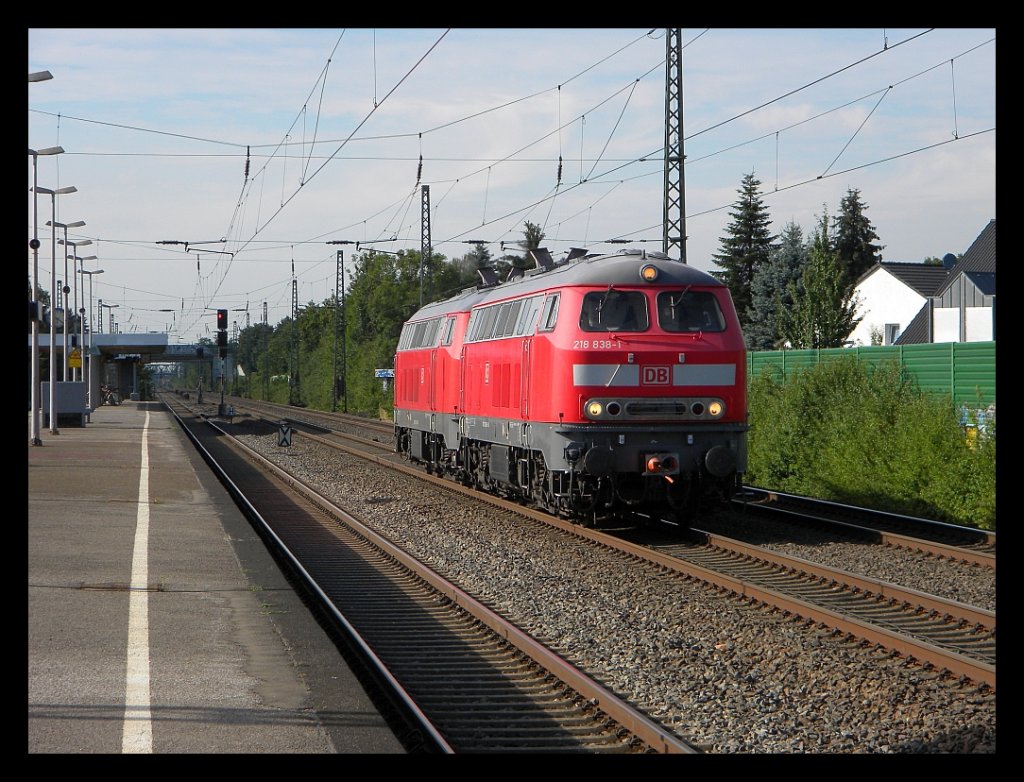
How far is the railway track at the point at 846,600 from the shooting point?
8875 millimetres

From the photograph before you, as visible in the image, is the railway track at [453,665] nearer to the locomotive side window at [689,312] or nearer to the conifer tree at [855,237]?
the locomotive side window at [689,312]

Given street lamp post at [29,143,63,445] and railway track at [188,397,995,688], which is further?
street lamp post at [29,143,63,445]

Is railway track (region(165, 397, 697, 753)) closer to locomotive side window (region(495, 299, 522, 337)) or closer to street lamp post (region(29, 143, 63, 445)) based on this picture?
locomotive side window (region(495, 299, 522, 337))

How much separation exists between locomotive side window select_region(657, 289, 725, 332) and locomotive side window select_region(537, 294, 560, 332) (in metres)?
1.35

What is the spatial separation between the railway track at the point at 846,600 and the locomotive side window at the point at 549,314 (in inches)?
109

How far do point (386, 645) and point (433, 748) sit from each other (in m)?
3.18

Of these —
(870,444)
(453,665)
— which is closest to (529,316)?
(870,444)

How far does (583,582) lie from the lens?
1239cm

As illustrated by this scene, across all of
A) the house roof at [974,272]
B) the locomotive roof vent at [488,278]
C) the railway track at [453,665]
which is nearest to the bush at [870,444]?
the locomotive roof vent at [488,278]

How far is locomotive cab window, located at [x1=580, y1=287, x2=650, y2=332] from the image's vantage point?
14.9 m

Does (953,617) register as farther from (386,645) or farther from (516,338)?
(516,338)

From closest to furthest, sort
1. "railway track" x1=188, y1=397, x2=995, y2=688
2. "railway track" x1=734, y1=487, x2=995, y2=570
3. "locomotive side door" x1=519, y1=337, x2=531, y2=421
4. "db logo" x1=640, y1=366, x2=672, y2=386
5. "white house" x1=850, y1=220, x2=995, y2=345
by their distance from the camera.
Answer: "railway track" x1=188, y1=397, x2=995, y2=688 → "railway track" x1=734, y1=487, x2=995, y2=570 → "db logo" x1=640, y1=366, x2=672, y2=386 → "locomotive side door" x1=519, y1=337, x2=531, y2=421 → "white house" x1=850, y1=220, x2=995, y2=345

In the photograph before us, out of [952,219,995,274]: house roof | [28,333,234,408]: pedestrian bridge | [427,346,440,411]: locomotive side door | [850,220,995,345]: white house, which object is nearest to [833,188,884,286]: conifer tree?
[850,220,995,345]: white house

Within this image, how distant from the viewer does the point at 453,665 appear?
918 centimetres
